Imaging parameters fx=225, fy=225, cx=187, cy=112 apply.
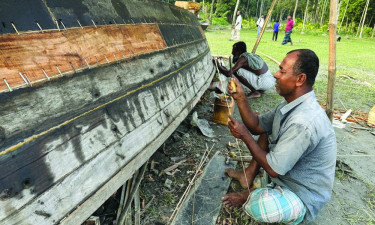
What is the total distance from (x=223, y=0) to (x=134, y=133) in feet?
165

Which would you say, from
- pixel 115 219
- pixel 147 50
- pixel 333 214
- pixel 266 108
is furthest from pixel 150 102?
pixel 266 108

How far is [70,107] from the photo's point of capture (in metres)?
1.49

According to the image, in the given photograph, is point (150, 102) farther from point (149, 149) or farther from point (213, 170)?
point (213, 170)

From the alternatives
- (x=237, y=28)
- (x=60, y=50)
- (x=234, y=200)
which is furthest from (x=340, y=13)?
(x=60, y=50)

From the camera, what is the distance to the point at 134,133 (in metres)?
1.93

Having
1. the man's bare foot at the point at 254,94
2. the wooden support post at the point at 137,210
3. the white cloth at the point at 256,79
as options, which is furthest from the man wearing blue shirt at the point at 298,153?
the man's bare foot at the point at 254,94

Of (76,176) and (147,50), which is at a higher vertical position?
(147,50)

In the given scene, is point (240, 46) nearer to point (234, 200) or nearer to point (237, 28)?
point (234, 200)

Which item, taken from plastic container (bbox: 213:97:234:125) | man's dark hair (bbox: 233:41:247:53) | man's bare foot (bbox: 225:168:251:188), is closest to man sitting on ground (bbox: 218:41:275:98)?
man's dark hair (bbox: 233:41:247:53)

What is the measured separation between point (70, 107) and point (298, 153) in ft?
5.70

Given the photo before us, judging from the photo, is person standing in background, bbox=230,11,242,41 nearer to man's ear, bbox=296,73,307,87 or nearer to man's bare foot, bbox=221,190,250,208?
man's ear, bbox=296,73,307,87

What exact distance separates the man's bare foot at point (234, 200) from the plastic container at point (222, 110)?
213cm

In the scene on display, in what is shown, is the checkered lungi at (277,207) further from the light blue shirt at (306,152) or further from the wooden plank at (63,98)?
the wooden plank at (63,98)

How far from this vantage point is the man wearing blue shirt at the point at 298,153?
5.97 ft
